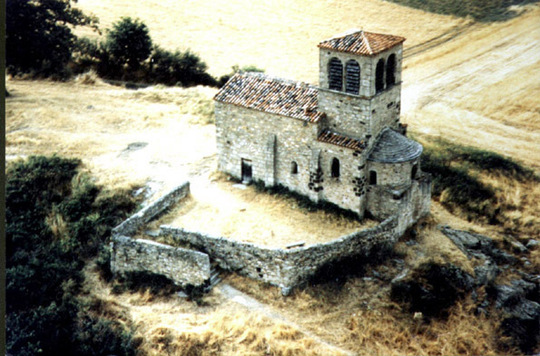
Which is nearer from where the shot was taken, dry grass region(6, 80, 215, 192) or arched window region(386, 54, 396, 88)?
arched window region(386, 54, 396, 88)

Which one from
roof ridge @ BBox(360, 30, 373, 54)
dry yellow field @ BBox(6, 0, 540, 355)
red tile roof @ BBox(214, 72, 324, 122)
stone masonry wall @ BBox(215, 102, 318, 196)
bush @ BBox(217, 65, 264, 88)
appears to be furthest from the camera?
bush @ BBox(217, 65, 264, 88)

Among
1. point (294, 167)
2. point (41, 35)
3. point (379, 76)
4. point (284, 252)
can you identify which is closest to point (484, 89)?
point (379, 76)

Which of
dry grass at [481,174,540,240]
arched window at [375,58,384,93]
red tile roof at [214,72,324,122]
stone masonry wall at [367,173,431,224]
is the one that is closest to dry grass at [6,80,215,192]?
red tile roof at [214,72,324,122]

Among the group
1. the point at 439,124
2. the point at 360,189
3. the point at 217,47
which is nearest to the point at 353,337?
the point at 360,189

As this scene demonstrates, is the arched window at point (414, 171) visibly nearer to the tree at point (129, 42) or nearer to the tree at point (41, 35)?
the tree at point (129, 42)

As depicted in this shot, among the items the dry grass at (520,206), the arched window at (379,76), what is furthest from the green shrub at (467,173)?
the arched window at (379,76)

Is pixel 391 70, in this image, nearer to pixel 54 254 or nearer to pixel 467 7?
pixel 467 7

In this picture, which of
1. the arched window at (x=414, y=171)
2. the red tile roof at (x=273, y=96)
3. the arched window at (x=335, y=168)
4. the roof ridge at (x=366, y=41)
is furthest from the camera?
the arched window at (x=414, y=171)

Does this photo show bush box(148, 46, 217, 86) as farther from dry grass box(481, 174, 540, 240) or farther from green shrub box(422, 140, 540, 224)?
dry grass box(481, 174, 540, 240)
